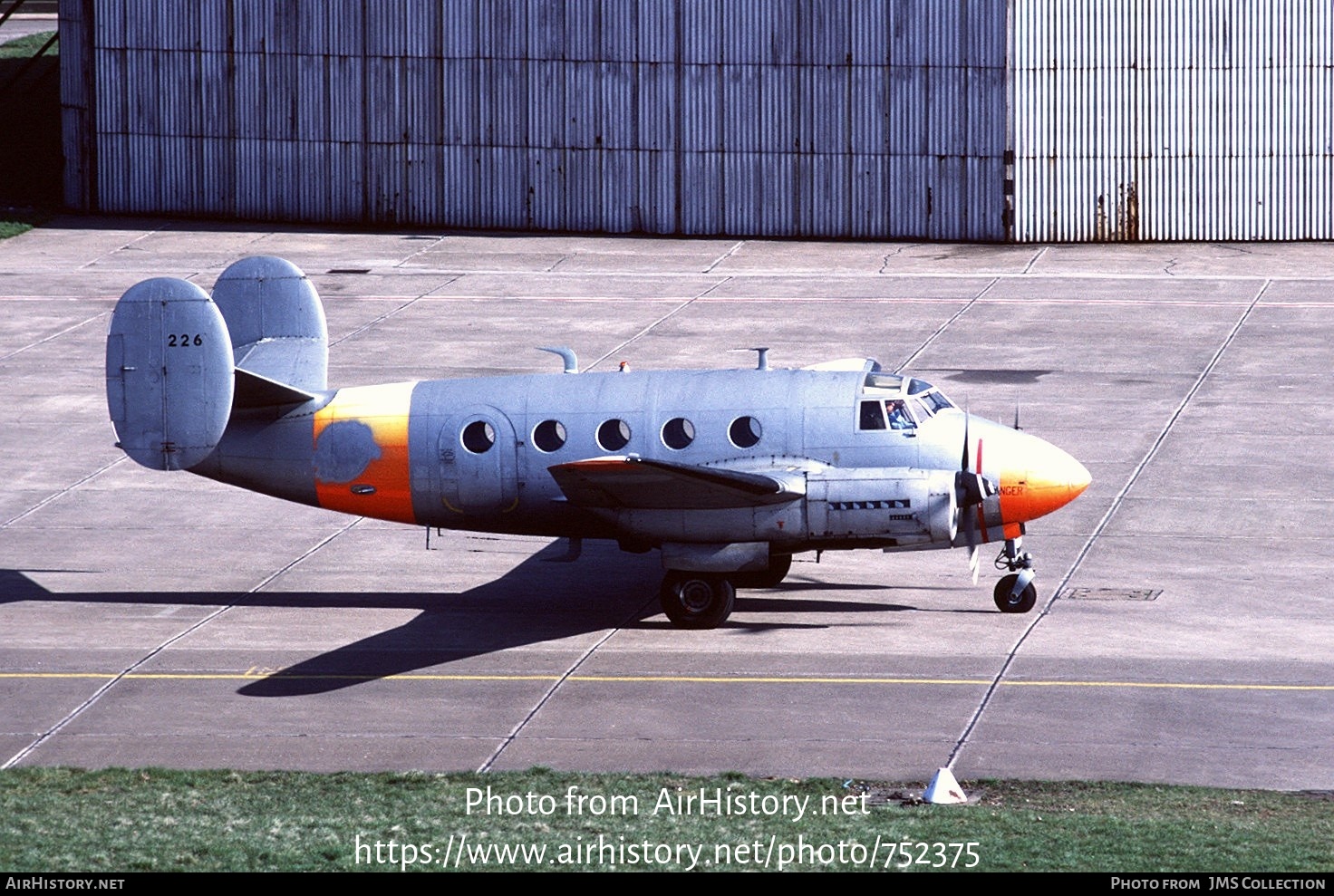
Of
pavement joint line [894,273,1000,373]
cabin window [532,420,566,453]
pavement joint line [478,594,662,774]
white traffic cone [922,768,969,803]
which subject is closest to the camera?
white traffic cone [922,768,969,803]

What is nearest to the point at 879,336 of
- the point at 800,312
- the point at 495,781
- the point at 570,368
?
the point at 800,312

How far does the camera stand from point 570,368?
28766 millimetres

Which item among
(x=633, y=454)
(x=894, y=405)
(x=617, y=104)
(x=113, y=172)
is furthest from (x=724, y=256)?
(x=633, y=454)

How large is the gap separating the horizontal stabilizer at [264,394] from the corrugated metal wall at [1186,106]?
1197 inches

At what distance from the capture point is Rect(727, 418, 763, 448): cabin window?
86.9 ft

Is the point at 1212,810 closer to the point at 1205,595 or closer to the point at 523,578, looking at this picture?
the point at 1205,595

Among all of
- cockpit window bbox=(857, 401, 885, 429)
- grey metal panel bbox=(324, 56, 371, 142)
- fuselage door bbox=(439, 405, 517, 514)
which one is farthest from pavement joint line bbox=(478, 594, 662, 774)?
grey metal panel bbox=(324, 56, 371, 142)

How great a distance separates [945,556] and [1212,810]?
1085 cm

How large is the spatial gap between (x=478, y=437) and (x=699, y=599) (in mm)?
3699

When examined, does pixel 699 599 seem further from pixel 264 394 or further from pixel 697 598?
pixel 264 394

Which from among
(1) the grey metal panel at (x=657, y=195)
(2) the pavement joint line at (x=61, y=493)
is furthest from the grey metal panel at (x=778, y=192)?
(2) the pavement joint line at (x=61, y=493)

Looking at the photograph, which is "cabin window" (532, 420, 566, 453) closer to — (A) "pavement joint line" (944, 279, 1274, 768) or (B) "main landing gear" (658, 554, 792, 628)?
(B) "main landing gear" (658, 554, 792, 628)

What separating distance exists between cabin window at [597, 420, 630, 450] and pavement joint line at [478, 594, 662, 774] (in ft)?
7.84

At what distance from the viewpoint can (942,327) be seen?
4459 centimetres
